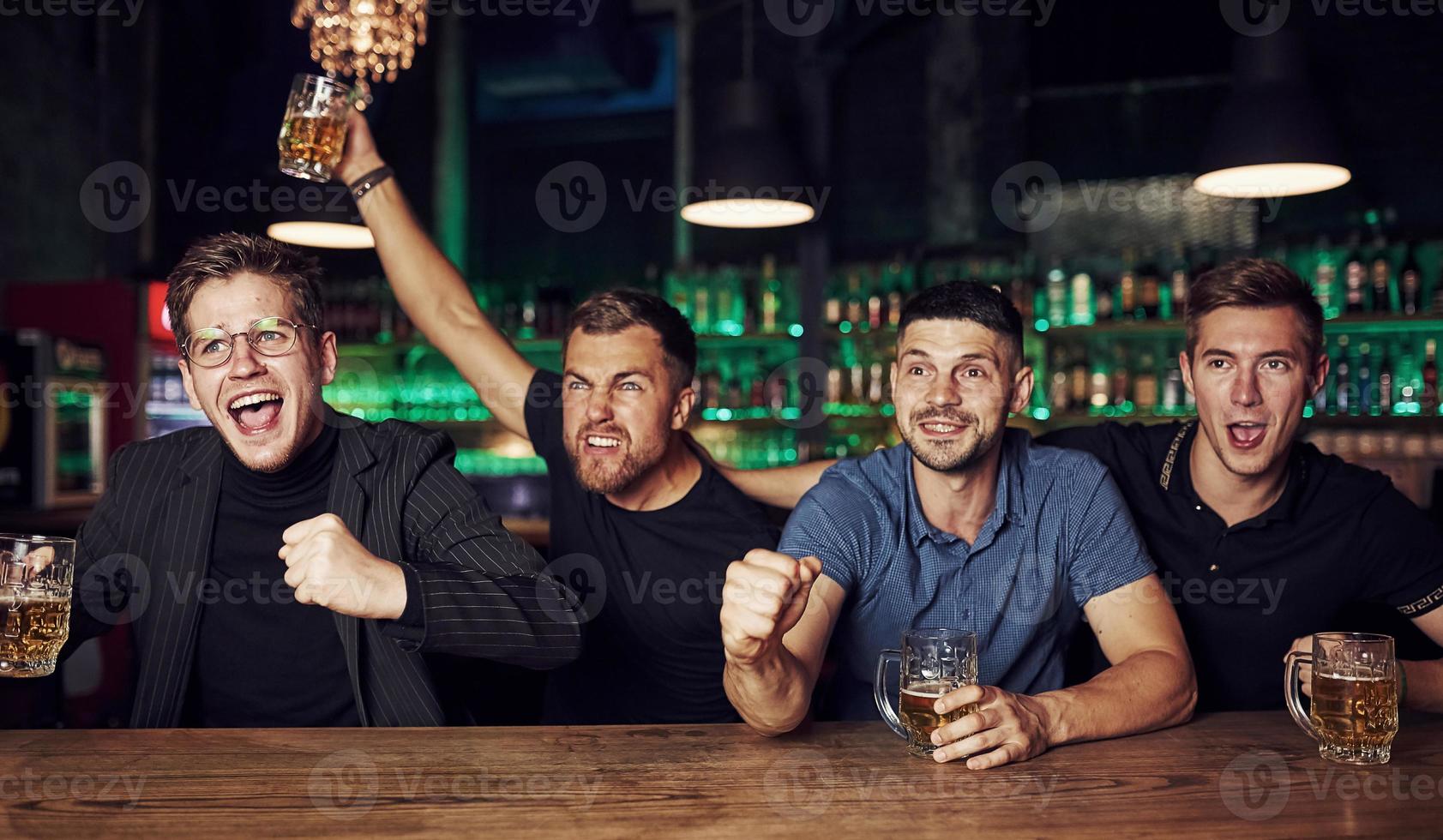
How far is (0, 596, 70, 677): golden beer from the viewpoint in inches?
56.5

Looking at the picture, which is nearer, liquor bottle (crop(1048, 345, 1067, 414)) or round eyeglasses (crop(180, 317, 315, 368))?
round eyeglasses (crop(180, 317, 315, 368))

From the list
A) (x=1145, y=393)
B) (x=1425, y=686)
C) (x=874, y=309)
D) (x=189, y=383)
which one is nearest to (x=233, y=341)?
(x=189, y=383)

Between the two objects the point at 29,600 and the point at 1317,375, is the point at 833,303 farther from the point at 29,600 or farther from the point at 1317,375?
the point at 29,600

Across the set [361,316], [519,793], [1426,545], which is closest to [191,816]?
[519,793]

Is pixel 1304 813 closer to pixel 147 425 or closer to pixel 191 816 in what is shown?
pixel 191 816

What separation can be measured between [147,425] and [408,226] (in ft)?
13.7

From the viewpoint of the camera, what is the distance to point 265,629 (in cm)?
187

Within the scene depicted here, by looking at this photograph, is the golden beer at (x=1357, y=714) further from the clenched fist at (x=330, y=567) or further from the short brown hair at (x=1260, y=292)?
the clenched fist at (x=330, y=567)

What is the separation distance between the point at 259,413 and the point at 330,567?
51 centimetres

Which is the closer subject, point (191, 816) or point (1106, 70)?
point (191, 816)

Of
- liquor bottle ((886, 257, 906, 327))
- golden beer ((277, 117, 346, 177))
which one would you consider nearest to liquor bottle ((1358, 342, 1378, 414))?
liquor bottle ((886, 257, 906, 327))

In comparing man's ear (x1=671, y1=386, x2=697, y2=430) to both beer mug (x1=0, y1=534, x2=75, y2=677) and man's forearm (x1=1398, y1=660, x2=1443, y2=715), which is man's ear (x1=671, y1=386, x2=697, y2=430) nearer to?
beer mug (x1=0, y1=534, x2=75, y2=677)

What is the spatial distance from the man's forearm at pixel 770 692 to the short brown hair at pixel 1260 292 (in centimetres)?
115

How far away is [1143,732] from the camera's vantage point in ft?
5.11
